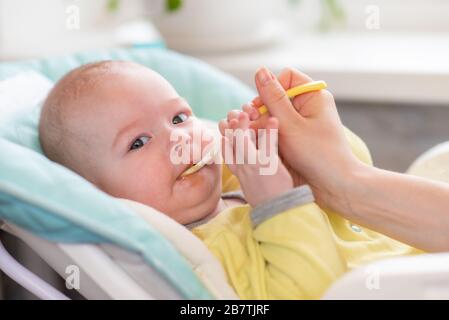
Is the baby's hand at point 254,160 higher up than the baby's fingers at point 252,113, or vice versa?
the baby's fingers at point 252,113

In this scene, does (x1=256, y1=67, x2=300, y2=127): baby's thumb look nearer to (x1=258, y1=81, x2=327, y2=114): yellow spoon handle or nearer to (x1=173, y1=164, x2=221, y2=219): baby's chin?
(x1=258, y1=81, x2=327, y2=114): yellow spoon handle

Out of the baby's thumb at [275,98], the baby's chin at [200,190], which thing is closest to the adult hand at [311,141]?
the baby's thumb at [275,98]

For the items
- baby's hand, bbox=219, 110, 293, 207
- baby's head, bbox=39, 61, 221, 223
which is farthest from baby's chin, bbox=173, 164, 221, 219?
baby's hand, bbox=219, 110, 293, 207

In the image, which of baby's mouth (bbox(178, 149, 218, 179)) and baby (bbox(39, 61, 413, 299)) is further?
baby's mouth (bbox(178, 149, 218, 179))

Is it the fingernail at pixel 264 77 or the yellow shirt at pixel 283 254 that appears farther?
the fingernail at pixel 264 77

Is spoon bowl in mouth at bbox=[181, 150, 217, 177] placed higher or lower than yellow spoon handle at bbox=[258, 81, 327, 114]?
lower

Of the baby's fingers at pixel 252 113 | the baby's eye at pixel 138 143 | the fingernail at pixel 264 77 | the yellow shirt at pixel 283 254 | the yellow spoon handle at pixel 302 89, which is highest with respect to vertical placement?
the fingernail at pixel 264 77

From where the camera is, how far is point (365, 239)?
3.20 ft

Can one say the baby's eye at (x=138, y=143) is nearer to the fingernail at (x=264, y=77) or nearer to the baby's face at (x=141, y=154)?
the baby's face at (x=141, y=154)

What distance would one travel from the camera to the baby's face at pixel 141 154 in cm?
93

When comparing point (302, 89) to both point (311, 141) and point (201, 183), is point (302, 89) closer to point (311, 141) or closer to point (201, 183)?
point (311, 141)

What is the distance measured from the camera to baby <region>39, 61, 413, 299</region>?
81cm

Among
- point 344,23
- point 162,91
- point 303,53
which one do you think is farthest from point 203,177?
point 344,23

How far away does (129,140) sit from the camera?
0.95m
